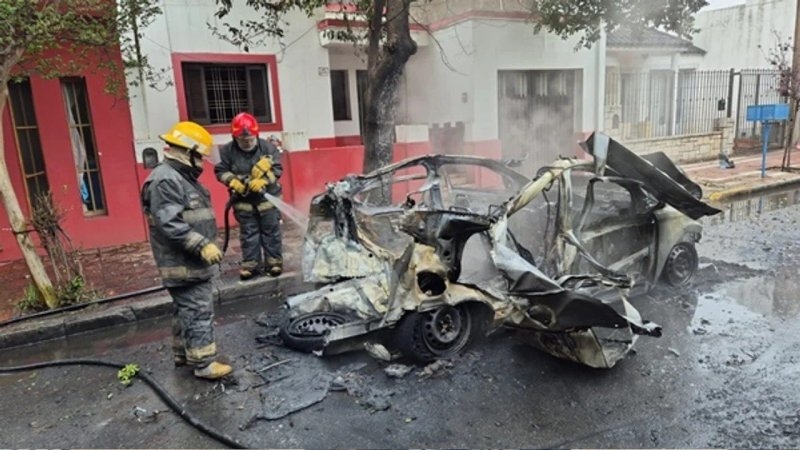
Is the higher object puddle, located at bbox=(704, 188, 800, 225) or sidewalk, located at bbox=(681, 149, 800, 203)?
sidewalk, located at bbox=(681, 149, 800, 203)

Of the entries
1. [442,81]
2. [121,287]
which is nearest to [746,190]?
[442,81]

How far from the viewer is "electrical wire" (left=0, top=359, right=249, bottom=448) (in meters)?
3.19

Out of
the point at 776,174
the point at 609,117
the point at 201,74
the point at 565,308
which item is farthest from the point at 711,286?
the point at 609,117

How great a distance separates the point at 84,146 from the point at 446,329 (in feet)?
21.8

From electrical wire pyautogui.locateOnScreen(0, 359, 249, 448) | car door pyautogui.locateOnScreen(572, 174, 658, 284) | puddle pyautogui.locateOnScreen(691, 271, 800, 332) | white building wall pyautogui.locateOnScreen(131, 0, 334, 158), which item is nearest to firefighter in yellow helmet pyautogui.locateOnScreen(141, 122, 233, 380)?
electrical wire pyautogui.locateOnScreen(0, 359, 249, 448)

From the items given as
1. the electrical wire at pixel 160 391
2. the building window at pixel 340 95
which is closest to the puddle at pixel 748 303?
the electrical wire at pixel 160 391

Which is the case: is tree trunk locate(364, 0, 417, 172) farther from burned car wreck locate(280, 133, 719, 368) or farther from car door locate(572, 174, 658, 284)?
car door locate(572, 174, 658, 284)

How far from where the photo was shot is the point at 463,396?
3627 millimetres

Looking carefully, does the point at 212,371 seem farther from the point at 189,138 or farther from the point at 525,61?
the point at 525,61

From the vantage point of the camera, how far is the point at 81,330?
519cm

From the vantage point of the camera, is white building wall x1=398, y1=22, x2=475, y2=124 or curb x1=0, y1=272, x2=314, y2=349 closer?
curb x1=0, y1=272, x2=314, y2=349

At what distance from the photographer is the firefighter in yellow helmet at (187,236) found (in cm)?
371

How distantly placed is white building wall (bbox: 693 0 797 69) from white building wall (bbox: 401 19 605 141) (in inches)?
499

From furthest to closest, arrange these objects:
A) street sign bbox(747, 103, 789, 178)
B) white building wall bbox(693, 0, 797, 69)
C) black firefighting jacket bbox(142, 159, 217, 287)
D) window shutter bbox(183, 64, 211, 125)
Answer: white building wall bbox(693, 0, 797, 69)
street sign bbox(747, 103, 789, 178)
window shutter bbox(183, 64, 211, 125)
black firefighting jacket bbox(142, 159, 217, 287)
